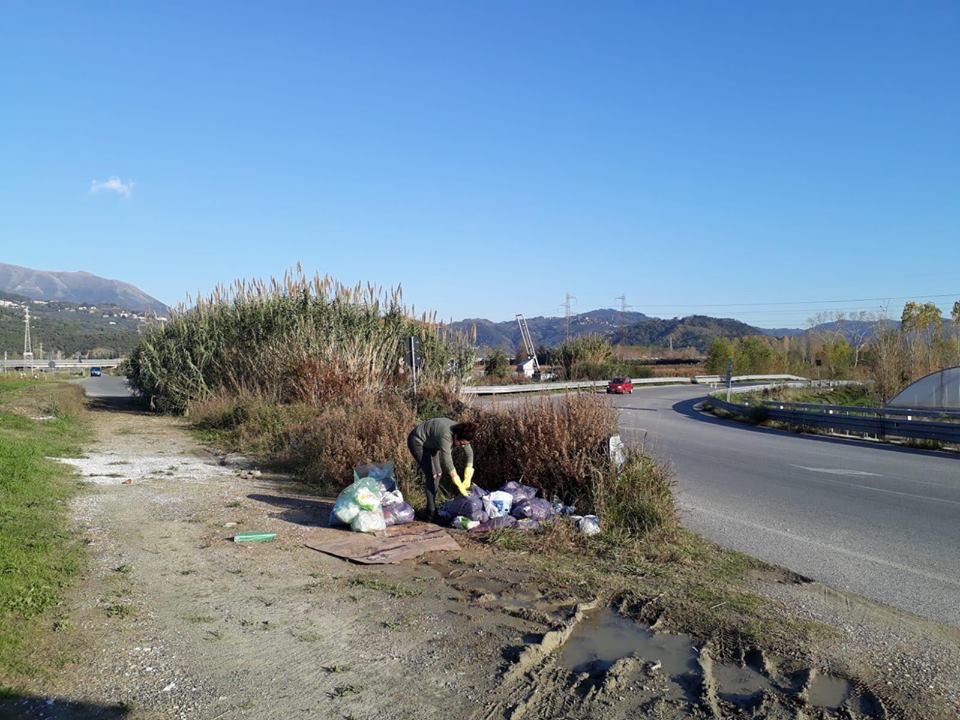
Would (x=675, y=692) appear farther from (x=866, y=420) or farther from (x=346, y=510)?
(x=866, y=420)

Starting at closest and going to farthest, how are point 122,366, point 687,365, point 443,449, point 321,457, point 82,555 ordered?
point 82,555 < point 443,449 < point 321,457 < point 122,366 < point 687,365

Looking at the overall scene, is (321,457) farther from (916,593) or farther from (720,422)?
(720,422)

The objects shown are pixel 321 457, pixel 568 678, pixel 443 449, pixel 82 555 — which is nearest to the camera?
pixel 568 678

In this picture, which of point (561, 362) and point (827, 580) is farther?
point (561, 362)

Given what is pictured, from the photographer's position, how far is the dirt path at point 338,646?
174 inches

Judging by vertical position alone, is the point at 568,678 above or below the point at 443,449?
below

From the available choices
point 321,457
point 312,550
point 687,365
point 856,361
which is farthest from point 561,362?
point 312,550

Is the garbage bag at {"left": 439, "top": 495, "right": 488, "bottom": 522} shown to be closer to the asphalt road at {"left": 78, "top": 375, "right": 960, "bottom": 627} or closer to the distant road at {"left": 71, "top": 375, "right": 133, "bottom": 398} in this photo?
the asphalt road at {"left": 78, "top": 375, "right": 960, "bottom": 627}

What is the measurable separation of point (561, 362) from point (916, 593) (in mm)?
52203

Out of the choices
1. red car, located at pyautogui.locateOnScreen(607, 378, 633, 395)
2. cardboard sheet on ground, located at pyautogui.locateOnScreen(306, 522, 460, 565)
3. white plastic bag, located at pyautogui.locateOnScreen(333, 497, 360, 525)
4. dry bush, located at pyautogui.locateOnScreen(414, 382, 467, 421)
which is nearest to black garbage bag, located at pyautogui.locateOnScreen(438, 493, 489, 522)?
cardboard sheet on ground, located at pyautogui.locateOnScreen(306, 522, 460, 565)

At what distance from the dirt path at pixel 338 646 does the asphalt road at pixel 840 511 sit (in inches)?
48.9

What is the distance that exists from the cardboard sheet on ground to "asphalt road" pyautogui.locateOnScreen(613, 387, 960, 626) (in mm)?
2869

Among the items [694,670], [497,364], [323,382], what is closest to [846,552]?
[694,670]

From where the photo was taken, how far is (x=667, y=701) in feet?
14.8
